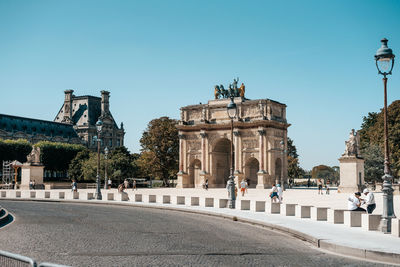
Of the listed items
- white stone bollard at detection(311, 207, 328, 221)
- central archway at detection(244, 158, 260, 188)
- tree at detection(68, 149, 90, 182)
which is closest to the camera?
white stone bollard at detection(311, 207, 328, 221)

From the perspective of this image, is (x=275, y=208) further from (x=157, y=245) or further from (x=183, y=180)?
(x=183, y=180)

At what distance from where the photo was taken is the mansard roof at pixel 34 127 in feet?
475

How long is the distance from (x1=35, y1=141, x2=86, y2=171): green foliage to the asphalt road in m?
93.3

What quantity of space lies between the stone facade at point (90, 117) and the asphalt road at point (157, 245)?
15097 cm

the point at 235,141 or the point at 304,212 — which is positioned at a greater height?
the point at 235,141

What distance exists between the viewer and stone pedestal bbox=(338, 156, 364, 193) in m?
51.1

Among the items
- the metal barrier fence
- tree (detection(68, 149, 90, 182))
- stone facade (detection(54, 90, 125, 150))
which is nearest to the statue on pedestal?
the metal barrier fence

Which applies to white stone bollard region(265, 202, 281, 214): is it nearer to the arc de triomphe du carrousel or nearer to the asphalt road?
the asphalt road

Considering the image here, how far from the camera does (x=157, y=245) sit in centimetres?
1463

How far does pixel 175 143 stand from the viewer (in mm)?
95188

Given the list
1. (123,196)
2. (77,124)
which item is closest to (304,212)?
(123,196)

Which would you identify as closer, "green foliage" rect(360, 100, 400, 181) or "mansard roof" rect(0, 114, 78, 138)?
"green foliage" rect(360, 100, 400, 181)

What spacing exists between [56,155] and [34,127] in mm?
43936

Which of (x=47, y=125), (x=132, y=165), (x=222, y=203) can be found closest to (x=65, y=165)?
(x=132, y=165)
